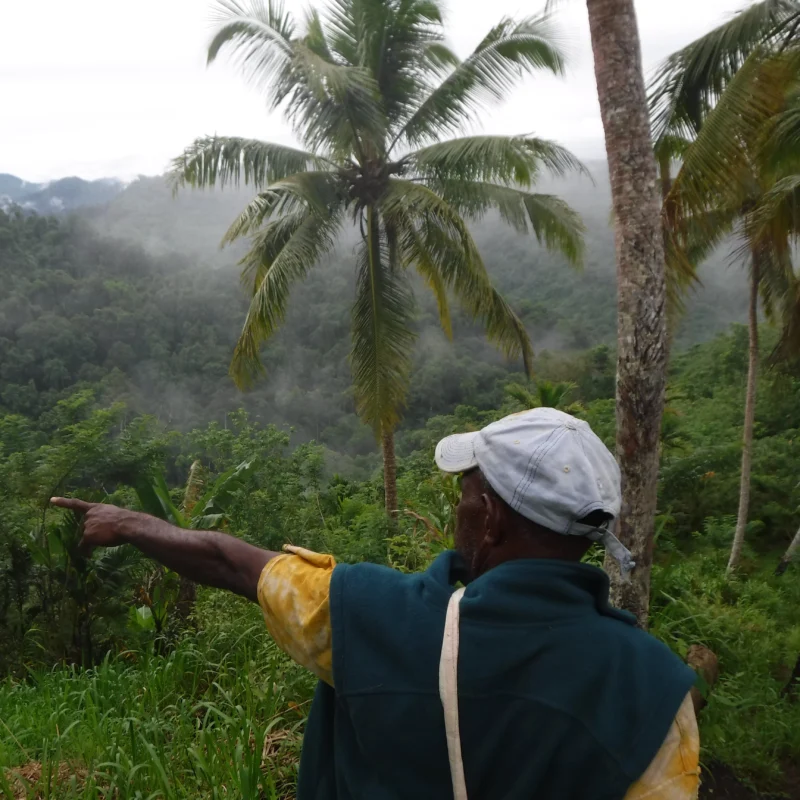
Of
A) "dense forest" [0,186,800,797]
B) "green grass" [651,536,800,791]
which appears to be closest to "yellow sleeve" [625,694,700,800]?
"dense forest" [0,186,800,797]

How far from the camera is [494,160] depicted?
28.8 ft

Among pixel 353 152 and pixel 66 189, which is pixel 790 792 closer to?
pixel 353 152

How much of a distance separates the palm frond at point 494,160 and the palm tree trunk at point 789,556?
210 inches

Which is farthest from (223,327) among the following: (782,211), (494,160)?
(782,211)

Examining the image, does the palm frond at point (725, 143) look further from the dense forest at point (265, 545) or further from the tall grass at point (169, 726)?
the tall grass at point (169, 726)

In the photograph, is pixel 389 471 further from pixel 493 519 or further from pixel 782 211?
pixel 493 519

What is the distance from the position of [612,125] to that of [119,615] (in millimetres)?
4385

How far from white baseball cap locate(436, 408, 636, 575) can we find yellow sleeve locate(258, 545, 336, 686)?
30 centimetres

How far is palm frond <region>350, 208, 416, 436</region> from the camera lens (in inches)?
348

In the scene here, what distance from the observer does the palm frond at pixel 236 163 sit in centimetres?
911

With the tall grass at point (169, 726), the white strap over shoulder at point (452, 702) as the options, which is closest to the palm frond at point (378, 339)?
the tall grass at point (169, 726)

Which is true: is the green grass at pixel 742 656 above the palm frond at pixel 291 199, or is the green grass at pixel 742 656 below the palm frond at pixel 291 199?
below

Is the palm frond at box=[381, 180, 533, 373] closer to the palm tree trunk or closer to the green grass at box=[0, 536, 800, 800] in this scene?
the palm tree trunk

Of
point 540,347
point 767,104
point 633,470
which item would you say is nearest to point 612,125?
point 633,470
